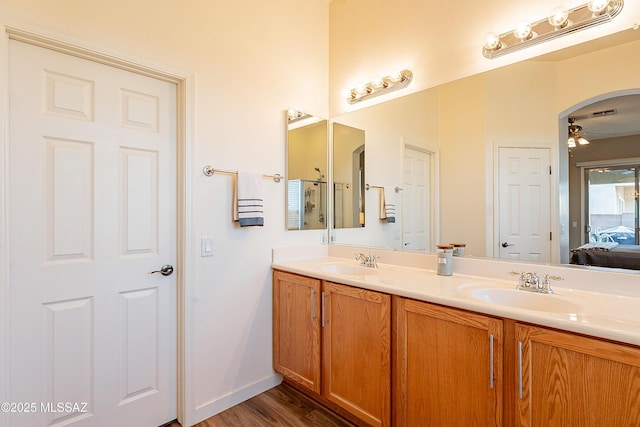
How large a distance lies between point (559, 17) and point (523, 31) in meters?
0.15

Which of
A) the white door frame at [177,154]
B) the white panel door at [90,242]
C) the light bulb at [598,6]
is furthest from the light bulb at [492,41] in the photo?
the white panel door at [90,242]

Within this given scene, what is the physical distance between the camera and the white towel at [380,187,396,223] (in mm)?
2307

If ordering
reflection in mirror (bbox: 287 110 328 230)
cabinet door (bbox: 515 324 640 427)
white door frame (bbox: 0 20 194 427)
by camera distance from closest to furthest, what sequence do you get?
cabinet door (bbox: 515 324 640 427) → white door frame (bbox: 0 20 194 427) → reflection in mirror (bbox: 287 110 328 230)

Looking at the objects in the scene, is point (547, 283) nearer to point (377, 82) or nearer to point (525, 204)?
point (525, 204)

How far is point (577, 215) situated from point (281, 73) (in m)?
2.05

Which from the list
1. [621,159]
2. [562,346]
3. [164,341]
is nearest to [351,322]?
[562,346]

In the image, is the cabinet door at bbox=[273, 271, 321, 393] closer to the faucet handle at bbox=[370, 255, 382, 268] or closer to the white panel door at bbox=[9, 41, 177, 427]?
the faucet handle at bbox=[370, 255, 382, 268]

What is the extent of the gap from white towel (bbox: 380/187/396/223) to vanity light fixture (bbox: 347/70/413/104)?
2.34 feet

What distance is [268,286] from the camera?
2.27 meters

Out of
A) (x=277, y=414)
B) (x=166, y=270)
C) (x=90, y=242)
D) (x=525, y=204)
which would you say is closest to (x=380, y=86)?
(x=525, y=204)

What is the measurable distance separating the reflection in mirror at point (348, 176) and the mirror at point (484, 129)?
99 millimetres

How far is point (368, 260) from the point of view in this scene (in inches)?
88.1

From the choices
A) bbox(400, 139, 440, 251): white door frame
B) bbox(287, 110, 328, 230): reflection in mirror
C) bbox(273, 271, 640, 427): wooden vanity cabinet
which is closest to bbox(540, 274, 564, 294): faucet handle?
bbox(273, 271, 640, 427): wooden vanity cabinet

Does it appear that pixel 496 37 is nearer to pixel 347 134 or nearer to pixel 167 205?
pixel 347 134
